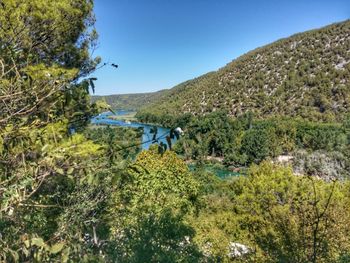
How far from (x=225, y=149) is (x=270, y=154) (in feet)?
24.0

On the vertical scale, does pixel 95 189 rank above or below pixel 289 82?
above

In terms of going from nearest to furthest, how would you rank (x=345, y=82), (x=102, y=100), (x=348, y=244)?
(x=102, y=100) < (x=348, y=244) < (x=345, y=82)

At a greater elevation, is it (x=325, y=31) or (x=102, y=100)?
(x=325, y=31)

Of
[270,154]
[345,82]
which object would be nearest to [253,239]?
Answer: [270,154]

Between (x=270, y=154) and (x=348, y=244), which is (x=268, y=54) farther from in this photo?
(x=348, y=244)

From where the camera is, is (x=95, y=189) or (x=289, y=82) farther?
(x=289, y=82)

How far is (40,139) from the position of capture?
199cm

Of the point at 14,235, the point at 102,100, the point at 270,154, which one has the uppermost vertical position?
the point at 102,100

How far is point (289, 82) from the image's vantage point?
8331 cm

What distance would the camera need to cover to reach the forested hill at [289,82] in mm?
72750

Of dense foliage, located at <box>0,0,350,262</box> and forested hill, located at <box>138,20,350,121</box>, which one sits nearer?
dense foliage, located at <box>0,0,350,262</box>

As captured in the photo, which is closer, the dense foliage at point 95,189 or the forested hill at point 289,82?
the dense foliage at point 95,189

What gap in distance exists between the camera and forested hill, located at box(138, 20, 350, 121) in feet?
239

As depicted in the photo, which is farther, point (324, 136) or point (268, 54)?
point (268, 54)
